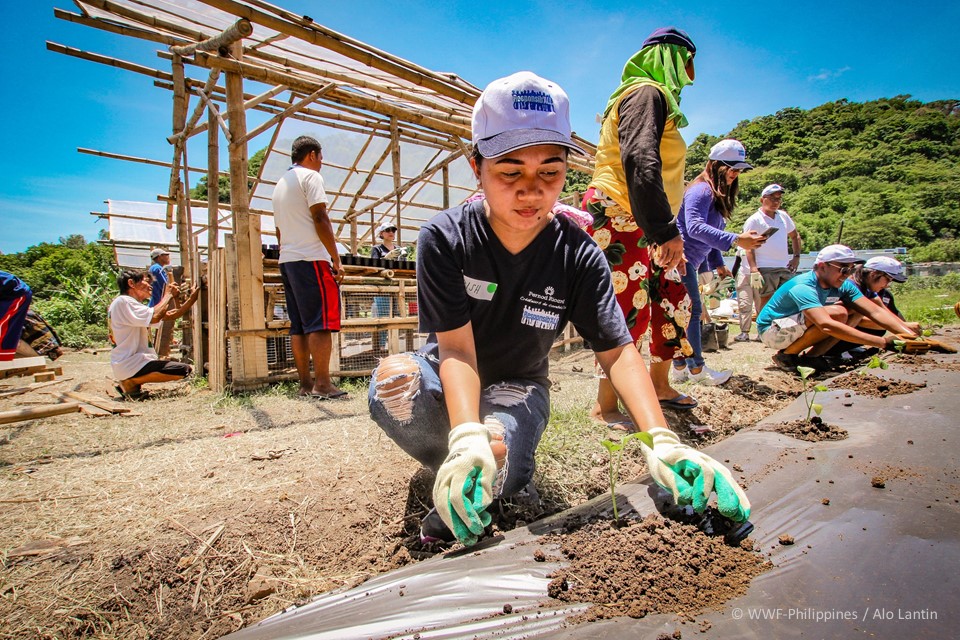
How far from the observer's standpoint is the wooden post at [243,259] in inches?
141

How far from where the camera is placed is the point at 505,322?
5.07 feet

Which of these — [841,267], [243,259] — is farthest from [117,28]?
[841,267]

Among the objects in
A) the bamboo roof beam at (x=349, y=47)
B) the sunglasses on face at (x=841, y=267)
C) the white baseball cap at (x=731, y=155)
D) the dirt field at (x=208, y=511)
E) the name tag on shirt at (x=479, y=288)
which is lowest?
the dirt field at (x=208, y=511)

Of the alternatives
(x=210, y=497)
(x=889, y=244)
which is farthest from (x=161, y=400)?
(x=889, y=244)

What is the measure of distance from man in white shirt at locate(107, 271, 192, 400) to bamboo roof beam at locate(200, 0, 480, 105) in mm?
2334

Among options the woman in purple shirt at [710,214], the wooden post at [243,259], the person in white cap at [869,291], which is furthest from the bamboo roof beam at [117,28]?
the person in white cap at [869,291]

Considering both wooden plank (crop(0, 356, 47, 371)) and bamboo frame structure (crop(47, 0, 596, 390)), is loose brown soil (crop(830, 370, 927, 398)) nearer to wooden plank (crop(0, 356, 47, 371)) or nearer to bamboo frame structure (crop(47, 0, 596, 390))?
bamboo frame structure (crop(47, 0, 596, 390))

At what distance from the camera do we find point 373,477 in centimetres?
185

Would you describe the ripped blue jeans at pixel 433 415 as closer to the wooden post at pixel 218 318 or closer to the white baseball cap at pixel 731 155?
the white baseball cap at pixel 731 155

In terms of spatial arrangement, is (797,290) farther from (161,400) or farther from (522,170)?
(161,400)

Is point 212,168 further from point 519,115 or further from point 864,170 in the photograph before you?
point 864,170

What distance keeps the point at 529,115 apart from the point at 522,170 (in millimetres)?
149

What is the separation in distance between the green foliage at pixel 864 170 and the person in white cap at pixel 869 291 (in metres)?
32.0

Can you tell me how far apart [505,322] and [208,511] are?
125 cm
